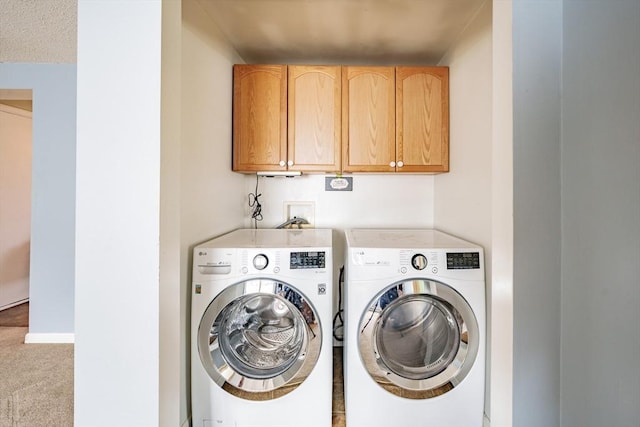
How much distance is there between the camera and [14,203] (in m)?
2.89

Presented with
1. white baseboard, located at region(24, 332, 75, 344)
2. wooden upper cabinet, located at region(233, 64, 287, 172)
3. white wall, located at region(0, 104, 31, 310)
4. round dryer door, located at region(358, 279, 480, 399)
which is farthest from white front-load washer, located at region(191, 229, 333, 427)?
white wall, located at region(0, 104, 31, 310)

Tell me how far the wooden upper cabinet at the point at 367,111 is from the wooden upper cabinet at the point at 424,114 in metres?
0.05

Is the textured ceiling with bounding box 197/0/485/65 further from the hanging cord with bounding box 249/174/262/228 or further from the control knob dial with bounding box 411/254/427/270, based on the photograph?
the control knob dial with bounding box 411/254/427/270

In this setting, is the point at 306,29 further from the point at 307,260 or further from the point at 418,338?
the point at 418,338

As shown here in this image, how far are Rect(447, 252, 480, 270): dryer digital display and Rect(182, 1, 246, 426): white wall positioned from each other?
1.18 m

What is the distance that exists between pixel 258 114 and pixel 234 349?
143 cm

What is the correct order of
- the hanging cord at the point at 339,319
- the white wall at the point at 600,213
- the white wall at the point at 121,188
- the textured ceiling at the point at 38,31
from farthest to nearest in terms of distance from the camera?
1. the hanging cord at the point at 339,319
2. the textured ceiling at the point at 38,31
3. the white wall at the point at 121,188
4. the white wall at the point at 600,213

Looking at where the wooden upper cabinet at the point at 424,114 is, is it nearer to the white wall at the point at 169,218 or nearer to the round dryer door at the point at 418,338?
the round dryer door at the point at 418,338

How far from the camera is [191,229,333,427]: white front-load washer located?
1.21 meters

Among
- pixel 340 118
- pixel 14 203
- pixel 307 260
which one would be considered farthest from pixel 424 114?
pixel 14 203

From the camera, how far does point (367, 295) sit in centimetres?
124

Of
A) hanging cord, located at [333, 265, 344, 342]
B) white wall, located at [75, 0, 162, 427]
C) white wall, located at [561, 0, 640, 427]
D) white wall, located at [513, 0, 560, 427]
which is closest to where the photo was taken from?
white wall, located at [561, 0, 640, 427]

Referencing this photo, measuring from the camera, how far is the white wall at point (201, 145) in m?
1.22

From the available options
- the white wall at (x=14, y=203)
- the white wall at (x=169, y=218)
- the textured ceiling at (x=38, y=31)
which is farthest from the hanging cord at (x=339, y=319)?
Result: the white wall at (x=14, y=203)
